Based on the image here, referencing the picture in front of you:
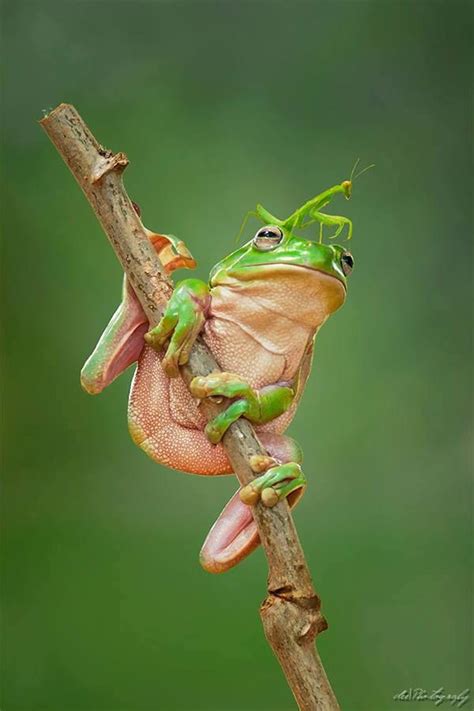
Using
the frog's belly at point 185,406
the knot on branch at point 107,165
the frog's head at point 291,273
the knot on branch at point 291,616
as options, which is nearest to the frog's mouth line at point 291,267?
the frog's head at point 291,273

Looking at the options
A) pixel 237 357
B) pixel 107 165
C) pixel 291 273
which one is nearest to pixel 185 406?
→ pixel 237 357

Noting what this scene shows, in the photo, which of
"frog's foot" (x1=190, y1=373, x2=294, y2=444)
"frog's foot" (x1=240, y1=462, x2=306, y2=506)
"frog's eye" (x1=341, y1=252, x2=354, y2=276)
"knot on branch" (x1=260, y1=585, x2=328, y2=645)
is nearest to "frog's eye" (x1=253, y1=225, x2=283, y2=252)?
"frog's eye" (x1=341, y1=252, x2=354, y2=276)

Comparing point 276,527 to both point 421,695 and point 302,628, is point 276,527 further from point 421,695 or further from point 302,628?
point 421,695

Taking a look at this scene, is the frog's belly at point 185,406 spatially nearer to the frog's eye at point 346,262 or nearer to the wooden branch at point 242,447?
the wooden branch at point 242,447

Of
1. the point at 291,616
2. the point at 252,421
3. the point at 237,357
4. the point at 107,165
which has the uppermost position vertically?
the point at 107,165

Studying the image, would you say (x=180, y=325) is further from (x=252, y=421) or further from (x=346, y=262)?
(x=346, y=262)

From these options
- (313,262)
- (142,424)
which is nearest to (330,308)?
(313,262)
